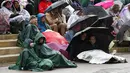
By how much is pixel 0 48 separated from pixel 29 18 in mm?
1730

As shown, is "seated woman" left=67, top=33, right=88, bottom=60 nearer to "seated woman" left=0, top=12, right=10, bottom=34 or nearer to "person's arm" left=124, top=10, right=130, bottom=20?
"seated woman" left=0, top=12, right=10, bottom=34

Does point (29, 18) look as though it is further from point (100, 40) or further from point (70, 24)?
point (100, 40)

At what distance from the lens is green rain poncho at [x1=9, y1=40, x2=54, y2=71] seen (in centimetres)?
977

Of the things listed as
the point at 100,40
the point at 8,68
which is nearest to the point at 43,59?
the point at 8,68

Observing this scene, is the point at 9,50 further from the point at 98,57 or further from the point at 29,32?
the point at 98,57

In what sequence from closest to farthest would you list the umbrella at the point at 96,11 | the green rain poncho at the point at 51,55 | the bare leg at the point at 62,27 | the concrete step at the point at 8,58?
the green rain poncho at the point at 51,55 < the concrete step at the point at 8,58 < the umbrella at the point at 96,11 < the bare leg at the point at 62,27

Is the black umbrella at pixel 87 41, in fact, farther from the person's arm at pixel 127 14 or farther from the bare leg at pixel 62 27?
the person's arm at pixel 127 14

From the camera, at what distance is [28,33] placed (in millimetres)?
11094

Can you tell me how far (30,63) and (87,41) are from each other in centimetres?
254

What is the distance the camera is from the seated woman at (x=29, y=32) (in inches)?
437

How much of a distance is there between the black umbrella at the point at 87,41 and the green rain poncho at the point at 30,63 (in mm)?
1744

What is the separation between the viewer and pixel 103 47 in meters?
11.9

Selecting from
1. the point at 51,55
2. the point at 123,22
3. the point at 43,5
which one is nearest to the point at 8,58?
the point at 51,55

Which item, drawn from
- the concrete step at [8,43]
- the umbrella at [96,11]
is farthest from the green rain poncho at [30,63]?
the umbrella at [96,11]
